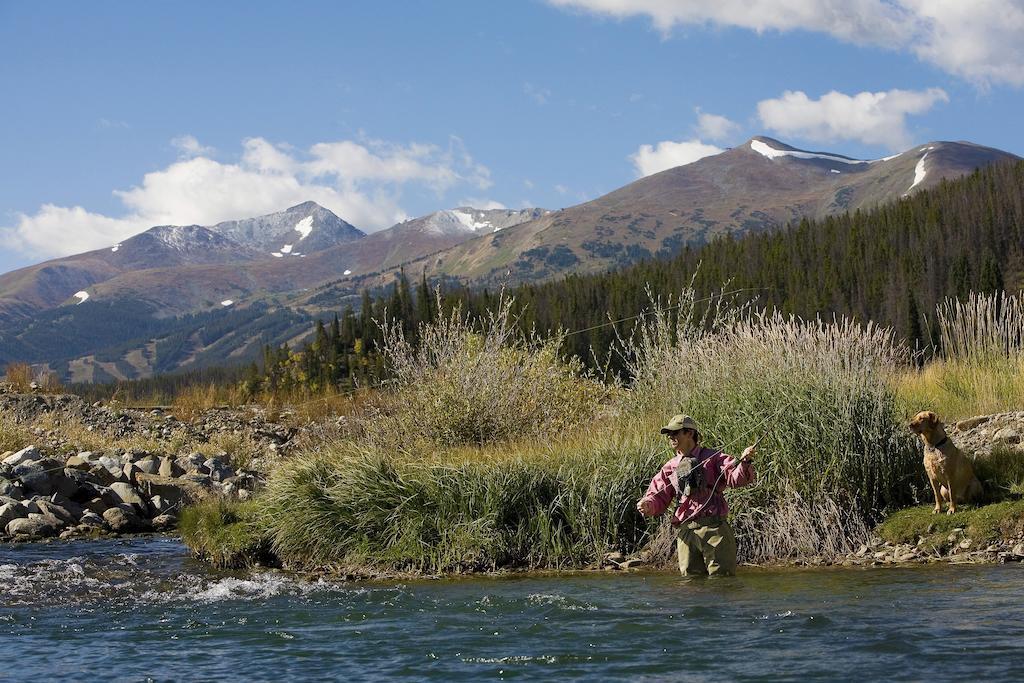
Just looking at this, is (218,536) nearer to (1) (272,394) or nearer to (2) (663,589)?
(2) (663,589)

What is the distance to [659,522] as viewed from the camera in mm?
13055

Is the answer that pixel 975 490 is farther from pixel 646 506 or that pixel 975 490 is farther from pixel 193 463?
pixel 193 463

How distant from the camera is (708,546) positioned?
11312 millimetres

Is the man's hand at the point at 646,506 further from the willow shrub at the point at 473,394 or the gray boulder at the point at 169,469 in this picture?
the gray boulder at the point at 169,469

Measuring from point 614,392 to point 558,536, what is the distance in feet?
13.5

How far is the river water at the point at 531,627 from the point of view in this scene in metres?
8.14

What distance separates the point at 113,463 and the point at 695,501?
13.5 meters

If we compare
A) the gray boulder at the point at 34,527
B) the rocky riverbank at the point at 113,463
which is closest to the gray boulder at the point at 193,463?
the rocky riverbank at the point at 113,463

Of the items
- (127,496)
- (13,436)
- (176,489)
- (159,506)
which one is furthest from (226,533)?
(13,436)

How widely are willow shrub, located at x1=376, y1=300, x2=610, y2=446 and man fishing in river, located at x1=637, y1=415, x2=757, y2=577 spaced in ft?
14.9

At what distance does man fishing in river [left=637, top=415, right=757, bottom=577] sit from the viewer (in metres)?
11.1

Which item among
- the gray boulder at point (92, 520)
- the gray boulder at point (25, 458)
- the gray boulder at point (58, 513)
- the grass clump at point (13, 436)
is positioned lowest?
the gray boulder at point (92, 520)

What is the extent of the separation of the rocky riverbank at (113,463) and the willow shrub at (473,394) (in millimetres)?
3043

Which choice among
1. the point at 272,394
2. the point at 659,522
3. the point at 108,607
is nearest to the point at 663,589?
the point at 659,522
